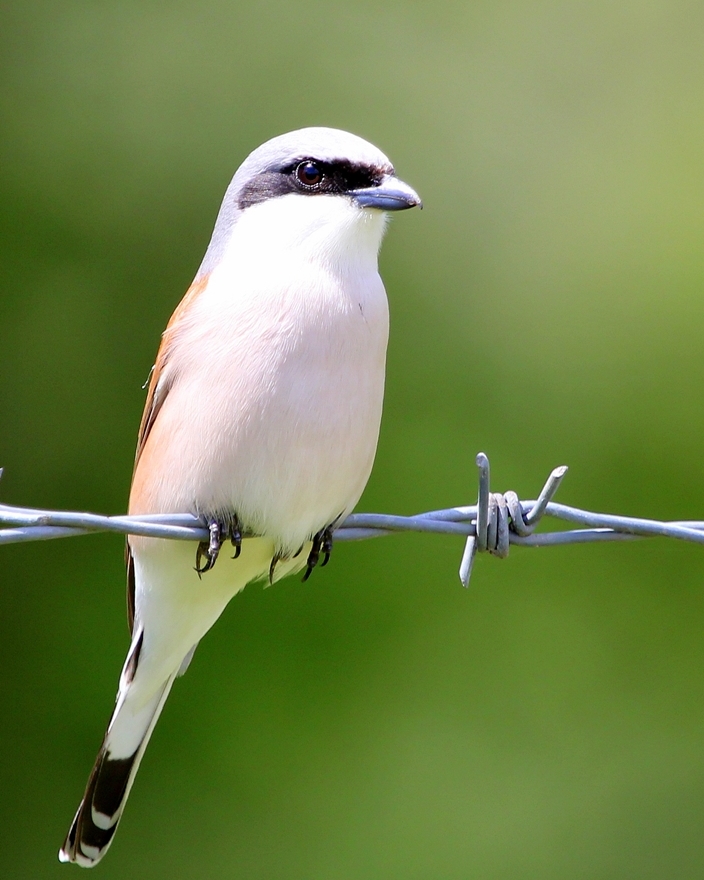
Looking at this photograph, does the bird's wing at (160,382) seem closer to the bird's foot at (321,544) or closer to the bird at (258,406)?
the bird at (258,406)

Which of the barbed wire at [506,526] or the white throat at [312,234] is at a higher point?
the white throat at [312,234]

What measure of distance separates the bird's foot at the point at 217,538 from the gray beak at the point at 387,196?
90 centimetres

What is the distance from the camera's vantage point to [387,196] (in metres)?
2.95

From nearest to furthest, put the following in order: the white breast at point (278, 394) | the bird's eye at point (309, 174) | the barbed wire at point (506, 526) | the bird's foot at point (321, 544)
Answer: the barbed wire at point (506, 526), the white breast at point (278, 394), the bird's foot at point (321, 544), the bird's eye at point (309, 174)

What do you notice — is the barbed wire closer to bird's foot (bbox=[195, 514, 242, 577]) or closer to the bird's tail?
bird's foot (bbox=[195, 514, 242, 577])

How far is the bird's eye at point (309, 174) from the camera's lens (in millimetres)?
3027

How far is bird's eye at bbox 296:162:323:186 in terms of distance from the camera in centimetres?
303

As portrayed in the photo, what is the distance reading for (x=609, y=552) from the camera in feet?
16.3

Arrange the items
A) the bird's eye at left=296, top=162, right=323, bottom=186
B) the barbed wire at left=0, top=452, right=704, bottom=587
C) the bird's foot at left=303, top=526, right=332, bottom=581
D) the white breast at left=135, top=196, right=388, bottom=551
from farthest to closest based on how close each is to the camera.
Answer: the bird's eye at left=296, top=162, right=323, bottom=186
the bird's foot at left=303, top=526, right=332, bottom=581
the white breast at left=135, top=196, right=388, bottom=551
the barbed wire at left=0, top=452, right=704, bottom=587

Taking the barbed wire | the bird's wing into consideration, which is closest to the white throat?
the bird's wing

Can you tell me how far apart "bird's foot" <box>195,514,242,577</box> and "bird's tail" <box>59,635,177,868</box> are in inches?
20.0

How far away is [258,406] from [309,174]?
749 mm

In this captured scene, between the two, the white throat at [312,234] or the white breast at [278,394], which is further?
the white throat at [312,234]

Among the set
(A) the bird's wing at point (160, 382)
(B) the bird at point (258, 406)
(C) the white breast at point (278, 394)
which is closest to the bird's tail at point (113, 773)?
(B) the bird at point (258, 406)
